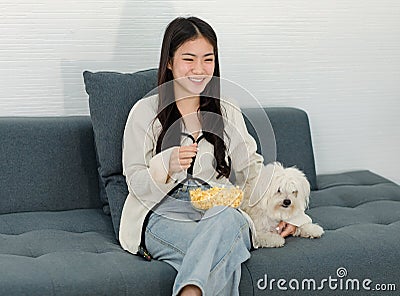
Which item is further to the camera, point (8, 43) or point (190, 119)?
point (8, 43)

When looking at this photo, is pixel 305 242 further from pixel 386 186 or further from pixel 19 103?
pixel 19 103

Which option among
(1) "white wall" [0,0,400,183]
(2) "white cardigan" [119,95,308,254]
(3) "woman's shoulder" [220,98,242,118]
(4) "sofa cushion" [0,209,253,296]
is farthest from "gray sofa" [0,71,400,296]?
(3) "woman's shoulder" [220,98,242,118]

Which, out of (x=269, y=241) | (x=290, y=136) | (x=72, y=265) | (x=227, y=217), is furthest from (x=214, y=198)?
(x=290, y=136)

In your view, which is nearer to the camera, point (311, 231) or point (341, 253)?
point (341, 253)

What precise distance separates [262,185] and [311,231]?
0.73ft

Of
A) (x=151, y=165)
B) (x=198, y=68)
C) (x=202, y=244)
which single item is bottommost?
(x=202, y=244)

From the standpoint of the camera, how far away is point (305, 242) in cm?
277

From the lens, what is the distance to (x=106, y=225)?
3.02 metres

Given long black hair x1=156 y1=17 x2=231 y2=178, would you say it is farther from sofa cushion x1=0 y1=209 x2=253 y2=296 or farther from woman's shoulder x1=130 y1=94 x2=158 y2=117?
sofa cushion x1=0 y1=209 x2=253 y2=296

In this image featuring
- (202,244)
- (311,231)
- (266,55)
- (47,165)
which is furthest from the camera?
(266,55)

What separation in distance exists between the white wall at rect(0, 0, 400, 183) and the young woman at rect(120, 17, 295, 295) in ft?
2.17

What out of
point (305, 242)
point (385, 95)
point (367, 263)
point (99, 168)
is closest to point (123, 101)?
point (99, 168)

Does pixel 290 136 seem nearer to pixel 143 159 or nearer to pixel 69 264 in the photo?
pixel 143 159

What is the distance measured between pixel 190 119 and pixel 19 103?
2.93 ft
